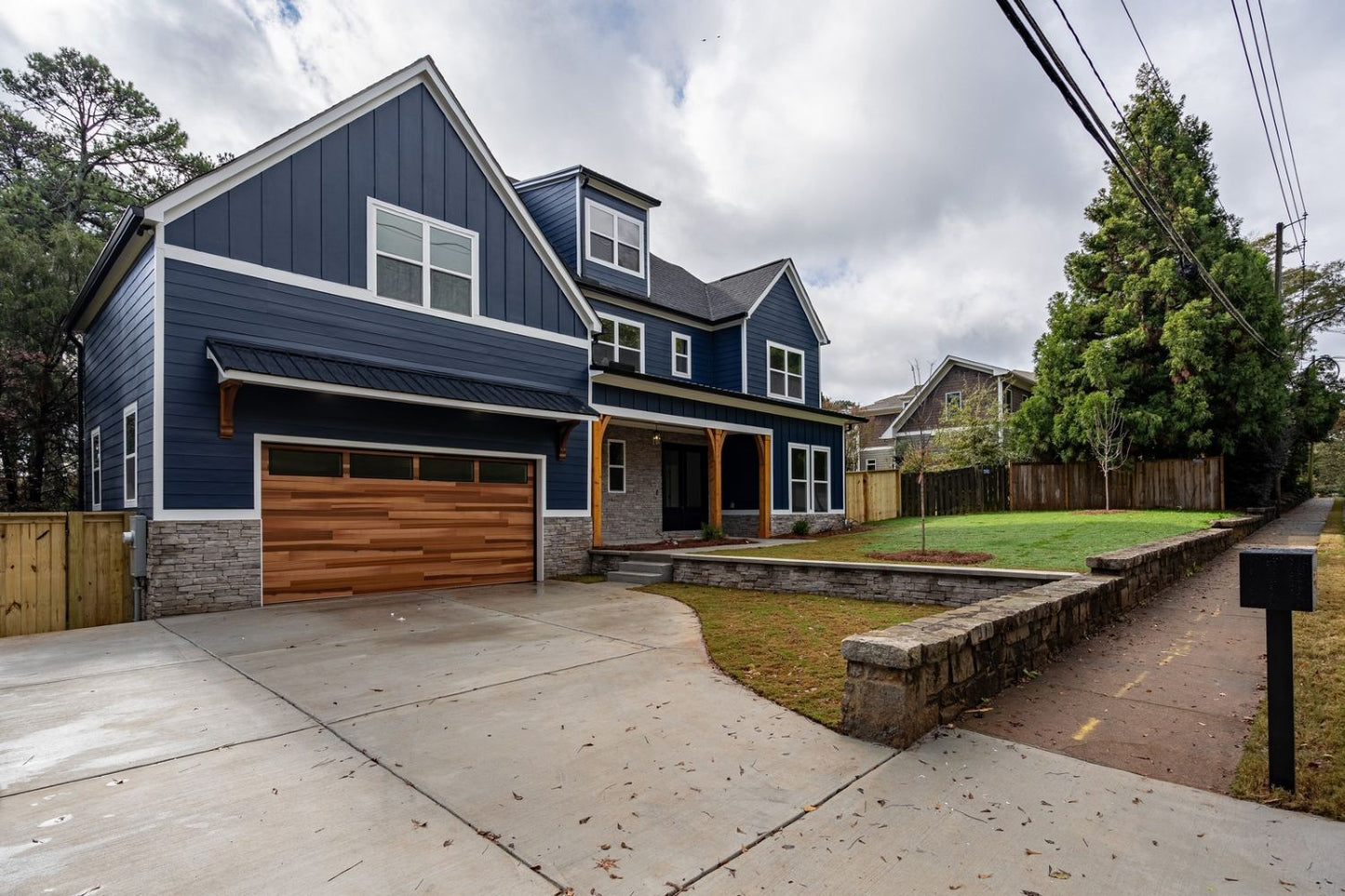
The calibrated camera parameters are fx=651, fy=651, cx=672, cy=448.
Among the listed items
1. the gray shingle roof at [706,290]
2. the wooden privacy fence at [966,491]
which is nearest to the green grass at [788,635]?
the gray shingle roof at [706,290]

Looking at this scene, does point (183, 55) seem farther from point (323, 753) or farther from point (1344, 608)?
point (1344, 608)

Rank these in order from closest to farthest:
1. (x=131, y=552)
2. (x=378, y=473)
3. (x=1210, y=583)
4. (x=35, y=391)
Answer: (x=131, y=552) < (x=1210, y=583) < (x=378, y=473) < (x=35, y=391)

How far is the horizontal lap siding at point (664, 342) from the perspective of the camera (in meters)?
15.4

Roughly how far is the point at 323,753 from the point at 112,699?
2.25 m

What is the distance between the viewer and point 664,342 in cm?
1634

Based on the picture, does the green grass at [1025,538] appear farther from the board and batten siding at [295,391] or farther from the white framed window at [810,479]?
the board and batten siding at [295,391]

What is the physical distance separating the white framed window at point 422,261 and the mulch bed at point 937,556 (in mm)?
7844

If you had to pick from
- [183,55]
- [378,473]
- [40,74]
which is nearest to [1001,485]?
[378,473]

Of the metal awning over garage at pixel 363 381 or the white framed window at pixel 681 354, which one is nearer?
the metal awning over garage at pixel 363 381

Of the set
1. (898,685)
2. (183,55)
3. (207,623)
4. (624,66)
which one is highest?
(183,55)

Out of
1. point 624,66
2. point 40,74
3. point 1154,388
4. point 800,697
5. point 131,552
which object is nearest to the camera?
point 800,697

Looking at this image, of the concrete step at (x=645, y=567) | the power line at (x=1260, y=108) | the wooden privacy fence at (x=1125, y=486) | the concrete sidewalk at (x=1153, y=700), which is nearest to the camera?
the concrete sidewalk at (x=1153, y=700)

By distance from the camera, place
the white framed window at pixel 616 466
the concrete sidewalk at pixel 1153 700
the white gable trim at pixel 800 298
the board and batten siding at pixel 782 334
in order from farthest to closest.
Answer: the white gable trim at pixel 800 298, the board and batten siding at pixel 782 334, the white framed window at pixel 616 466, the concrete sidewalk at pixel 1153 700

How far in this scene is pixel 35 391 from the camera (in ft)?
41.8
